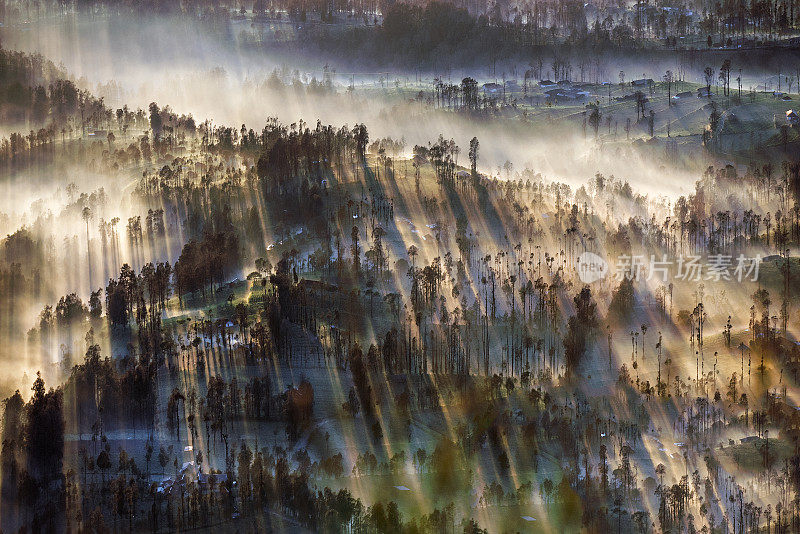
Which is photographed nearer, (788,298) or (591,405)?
(591,405)

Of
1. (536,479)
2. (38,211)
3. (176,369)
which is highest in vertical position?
(38,211)

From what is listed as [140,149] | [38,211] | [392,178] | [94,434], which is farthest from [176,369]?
[140,149]

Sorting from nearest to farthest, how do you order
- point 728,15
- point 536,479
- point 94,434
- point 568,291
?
1. point 536,479
2. point 94,434
3. point 568,291
4. point 728,15

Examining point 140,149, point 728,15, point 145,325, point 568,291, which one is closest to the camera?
point 145,325

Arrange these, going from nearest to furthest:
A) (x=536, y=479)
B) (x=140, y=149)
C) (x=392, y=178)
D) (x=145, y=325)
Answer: (x=536, y=479) → (x=145, y=325) → (x=392, y=178) → (x=140, y=149)

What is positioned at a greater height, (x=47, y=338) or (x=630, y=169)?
(x=630, y=169)

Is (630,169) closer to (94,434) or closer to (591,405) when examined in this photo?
(591,405)

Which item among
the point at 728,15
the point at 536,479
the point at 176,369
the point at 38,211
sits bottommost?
the point at 536,479

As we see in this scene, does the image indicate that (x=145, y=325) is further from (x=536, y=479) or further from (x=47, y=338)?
(x=536, y=479)

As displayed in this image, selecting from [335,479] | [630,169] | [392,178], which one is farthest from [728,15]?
[335,479]
